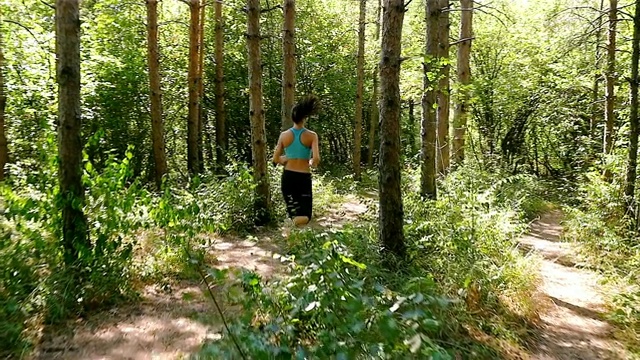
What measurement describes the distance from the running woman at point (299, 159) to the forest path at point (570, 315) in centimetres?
320

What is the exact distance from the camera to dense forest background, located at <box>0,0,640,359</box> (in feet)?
11.1

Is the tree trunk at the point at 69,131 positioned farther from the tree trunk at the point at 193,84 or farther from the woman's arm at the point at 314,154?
the tree trunk at the point at 193,84

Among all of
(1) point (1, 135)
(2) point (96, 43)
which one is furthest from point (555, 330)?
(2) point (96, 43)

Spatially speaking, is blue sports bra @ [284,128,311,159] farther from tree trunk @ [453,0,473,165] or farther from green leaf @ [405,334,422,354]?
tree trunk @ [453,0,473,165]

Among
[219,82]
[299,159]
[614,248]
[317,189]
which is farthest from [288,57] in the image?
[614,248]

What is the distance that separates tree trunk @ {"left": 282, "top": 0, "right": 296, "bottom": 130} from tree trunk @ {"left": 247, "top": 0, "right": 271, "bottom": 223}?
3.99 feet

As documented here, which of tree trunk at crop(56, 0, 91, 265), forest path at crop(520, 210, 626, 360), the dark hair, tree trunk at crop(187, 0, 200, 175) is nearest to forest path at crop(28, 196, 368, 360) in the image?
tree trunk at crop(56, 0, 91, 265)

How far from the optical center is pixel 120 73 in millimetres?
13680

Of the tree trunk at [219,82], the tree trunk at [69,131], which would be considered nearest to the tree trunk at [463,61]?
the tree trunk at [219,82]

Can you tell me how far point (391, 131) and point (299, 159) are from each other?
1.48 m

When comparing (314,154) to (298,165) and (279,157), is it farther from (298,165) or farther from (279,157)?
(279,157)

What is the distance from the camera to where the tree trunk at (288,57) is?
9.41 metres

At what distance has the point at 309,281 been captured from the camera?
3.23m

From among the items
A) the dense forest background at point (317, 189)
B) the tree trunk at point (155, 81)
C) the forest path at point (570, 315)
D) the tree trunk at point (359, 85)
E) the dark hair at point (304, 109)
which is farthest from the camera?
the tree trunk at point (359, 85)
